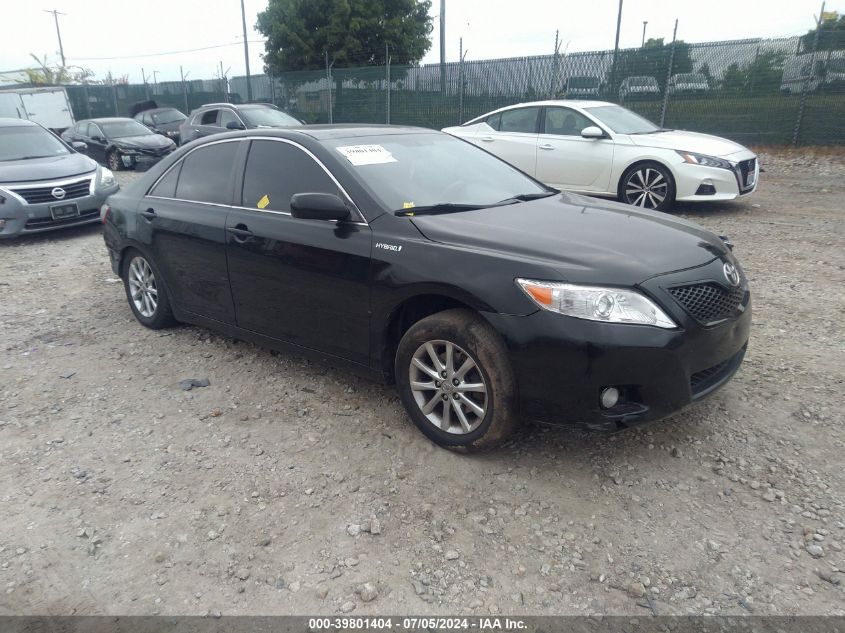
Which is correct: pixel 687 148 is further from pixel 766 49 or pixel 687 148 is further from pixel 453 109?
pixel 453 109

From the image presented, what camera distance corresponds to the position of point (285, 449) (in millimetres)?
3484

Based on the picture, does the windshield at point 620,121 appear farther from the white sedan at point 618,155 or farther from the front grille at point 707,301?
the front grille at point 707,301

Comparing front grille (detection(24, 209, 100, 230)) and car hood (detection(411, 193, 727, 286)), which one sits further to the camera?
front grille (detection(24, 209, 100, 230))

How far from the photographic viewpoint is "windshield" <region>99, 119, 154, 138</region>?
15.8 m

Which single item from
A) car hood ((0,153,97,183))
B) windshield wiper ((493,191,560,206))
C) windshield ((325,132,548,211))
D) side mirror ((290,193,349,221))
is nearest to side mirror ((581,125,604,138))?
windshield ((325,132,548,211))

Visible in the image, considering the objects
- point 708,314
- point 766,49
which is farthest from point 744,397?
point 766,49

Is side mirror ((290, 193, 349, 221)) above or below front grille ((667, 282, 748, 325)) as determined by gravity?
above

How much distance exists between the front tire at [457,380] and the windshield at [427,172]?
0.80m

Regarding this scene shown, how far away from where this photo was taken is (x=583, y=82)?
1636cm

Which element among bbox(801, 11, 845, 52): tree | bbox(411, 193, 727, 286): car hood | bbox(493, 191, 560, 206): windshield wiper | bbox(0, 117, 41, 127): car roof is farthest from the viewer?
bbox(801, 11, 845, 52): tree

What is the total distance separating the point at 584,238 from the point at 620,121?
6907 mm

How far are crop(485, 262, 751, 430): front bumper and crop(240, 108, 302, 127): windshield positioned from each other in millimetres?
12979

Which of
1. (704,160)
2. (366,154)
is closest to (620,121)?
(704,160)

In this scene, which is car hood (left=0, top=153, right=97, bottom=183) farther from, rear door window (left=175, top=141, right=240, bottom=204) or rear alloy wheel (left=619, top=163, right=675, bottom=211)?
rear alloy wheel (left=619, top=163, right=675, bottom=211)
